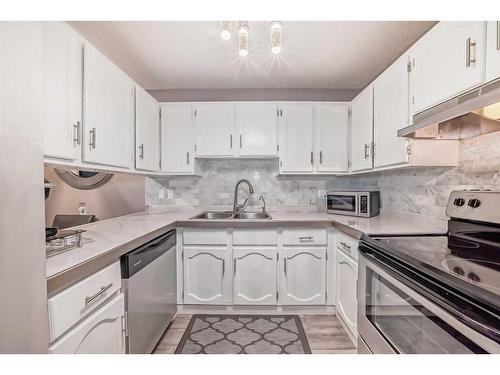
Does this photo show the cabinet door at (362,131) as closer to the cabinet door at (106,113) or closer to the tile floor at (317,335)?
the tile floor at (317,335)

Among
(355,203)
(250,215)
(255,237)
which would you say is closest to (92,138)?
(255,237)

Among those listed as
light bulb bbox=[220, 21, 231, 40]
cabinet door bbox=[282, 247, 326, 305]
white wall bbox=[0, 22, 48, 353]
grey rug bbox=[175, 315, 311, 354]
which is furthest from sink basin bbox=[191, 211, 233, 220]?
white wall bbox=[0, 22, 48, 353]

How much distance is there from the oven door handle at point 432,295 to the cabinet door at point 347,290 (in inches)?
22.4

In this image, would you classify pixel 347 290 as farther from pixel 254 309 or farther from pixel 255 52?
pixel 255 52

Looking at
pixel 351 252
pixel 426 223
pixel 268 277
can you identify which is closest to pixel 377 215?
pixel 426 223

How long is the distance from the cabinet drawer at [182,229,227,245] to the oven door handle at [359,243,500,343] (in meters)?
1.26

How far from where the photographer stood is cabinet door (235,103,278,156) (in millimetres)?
2561

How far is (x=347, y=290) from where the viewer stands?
191 centimetres

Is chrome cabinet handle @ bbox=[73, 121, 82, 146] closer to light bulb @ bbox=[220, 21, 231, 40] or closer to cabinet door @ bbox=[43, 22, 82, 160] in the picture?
cabinet door @ bbox=[43, 22, 82, 160]

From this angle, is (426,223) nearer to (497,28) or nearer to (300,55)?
(497,28)

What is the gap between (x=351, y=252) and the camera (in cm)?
182

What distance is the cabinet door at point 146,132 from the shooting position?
2.08 metres

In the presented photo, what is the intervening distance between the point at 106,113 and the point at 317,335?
2.15 m
